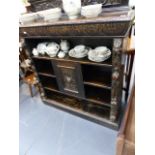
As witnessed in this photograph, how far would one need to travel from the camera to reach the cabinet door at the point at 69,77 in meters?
1.28

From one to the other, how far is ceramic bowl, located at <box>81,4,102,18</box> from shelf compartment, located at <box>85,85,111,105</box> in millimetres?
697

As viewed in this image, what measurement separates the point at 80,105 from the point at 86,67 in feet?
1.79

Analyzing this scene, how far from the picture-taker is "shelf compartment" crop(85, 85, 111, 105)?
1410mm

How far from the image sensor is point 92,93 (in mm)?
1495

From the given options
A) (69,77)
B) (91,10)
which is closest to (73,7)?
(91,10)

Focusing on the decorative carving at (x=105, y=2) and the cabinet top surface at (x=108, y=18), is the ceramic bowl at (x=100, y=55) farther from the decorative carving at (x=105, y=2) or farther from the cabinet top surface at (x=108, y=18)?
the decorative carving at (x=105, y=2)

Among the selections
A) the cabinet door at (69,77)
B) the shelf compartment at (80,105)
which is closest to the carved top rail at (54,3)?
the cabinet door at (69,77)

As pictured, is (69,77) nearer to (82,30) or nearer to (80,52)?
(80,52)

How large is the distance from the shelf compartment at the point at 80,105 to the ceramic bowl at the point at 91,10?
0.95 m

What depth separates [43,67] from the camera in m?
1.68

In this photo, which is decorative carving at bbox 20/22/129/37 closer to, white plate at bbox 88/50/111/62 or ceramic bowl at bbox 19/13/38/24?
ceramic bowl at bbox 19/13/38/24
